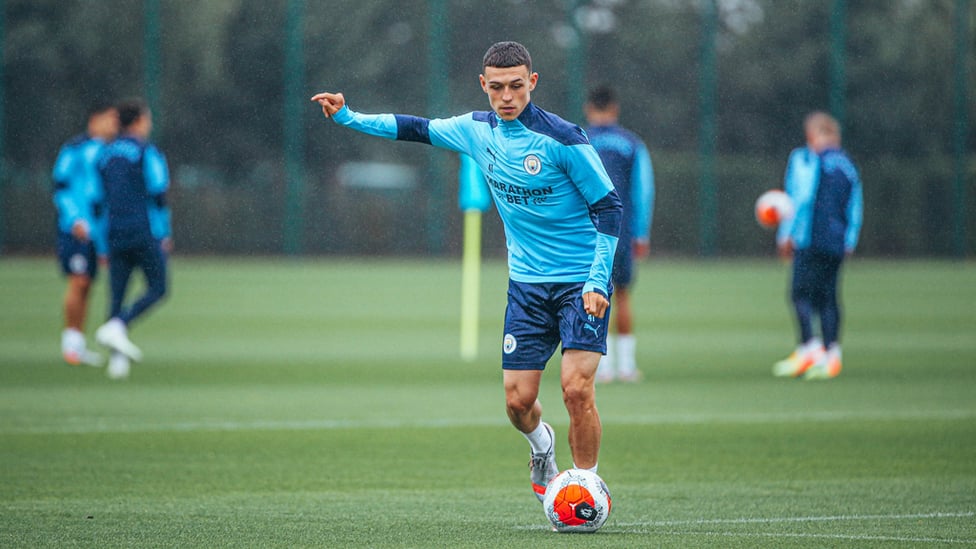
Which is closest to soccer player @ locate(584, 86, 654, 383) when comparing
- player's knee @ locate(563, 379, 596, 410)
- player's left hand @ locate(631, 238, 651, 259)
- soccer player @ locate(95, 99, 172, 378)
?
player's left hand @ locate(631, 238, 651, 259)

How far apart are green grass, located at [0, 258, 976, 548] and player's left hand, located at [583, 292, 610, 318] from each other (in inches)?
39.0

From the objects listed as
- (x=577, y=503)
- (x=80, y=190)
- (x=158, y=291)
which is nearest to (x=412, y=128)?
(x=577, y=503)

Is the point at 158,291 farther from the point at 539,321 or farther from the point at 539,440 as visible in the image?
the point at 539,321

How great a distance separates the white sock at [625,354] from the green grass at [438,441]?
11.8 inches

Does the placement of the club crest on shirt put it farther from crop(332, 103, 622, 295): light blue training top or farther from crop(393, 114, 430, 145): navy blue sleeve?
crop(393, 114, 430, 145): navy blue sleeve

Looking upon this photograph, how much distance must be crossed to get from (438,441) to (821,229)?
5359 millimetres

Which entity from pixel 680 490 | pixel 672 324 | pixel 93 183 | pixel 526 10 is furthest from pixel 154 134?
pixel 680 490

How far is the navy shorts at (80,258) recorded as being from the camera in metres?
14.8

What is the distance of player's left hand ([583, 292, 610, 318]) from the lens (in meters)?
6.68

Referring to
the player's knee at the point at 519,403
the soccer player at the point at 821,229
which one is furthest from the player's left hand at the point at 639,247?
the player's knee at the point at 519,403

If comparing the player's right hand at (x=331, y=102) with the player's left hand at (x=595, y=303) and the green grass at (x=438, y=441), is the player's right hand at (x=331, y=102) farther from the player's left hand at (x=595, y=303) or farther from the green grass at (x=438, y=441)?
the green grass at (x=438, y=441)

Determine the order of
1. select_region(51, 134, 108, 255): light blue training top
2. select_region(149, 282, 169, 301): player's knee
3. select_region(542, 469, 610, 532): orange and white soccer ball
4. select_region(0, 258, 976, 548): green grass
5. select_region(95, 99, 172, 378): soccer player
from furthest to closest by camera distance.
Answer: select_region(51, 134, 108, 255): light blue training top
select_region(149, 282, 169, 301): player's knee
select_region(95, 99, 172, 378): soccer player
select_region(0, 258, 976, 548): green grass
select_region(542, 469, 610, 532): orange and white soccer ball

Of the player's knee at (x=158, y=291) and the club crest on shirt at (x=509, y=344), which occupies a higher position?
the club crest on shirt at (x=509, y=344)

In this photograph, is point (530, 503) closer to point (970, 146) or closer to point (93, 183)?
point (93, 183)
